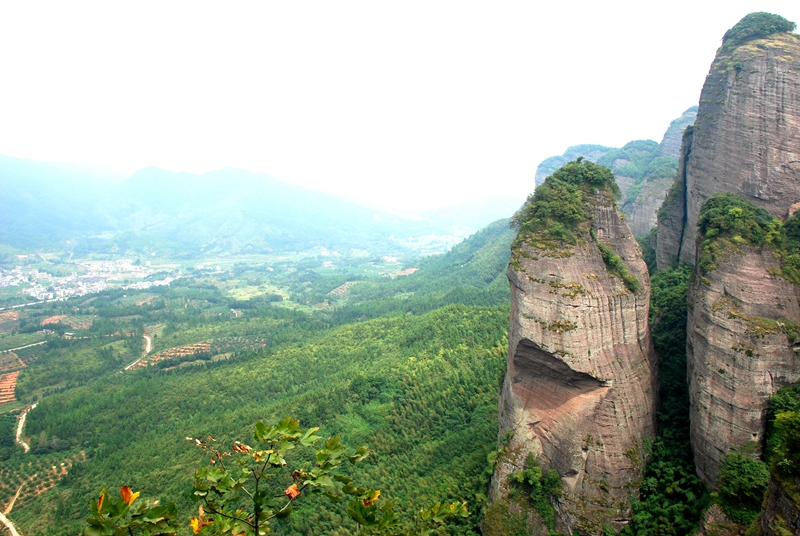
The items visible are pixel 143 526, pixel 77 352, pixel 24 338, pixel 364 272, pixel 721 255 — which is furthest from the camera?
pixel 364 272

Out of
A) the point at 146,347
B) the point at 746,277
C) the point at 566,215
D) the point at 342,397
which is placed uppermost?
the point at 566,215

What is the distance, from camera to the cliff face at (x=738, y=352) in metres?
15.1

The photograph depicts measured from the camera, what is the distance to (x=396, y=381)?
123 ft

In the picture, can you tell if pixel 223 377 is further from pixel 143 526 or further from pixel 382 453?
pixel 143 526

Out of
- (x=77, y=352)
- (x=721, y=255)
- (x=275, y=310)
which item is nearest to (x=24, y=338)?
(x=77, y=352)

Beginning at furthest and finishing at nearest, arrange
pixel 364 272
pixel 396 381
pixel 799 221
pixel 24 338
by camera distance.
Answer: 1. pixel 364 272
2. pixel 24 338
3. pixel 396 381
4. pixel 799 221

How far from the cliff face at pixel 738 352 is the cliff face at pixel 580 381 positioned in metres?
2.18

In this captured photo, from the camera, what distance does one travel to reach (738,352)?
15.3 metres

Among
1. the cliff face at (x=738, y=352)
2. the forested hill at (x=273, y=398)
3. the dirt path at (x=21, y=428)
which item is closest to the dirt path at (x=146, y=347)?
the forested hill at (x=273, y=398)

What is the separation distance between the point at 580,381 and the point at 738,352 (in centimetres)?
526

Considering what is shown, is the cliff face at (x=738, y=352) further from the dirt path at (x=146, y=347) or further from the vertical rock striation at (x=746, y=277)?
the dirt path at (x=146, y=347)

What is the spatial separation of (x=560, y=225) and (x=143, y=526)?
17.7m

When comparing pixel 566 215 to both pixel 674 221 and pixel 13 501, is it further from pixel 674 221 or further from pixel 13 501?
pixel 13 501

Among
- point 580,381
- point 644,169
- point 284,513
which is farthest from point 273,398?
point 644,169
